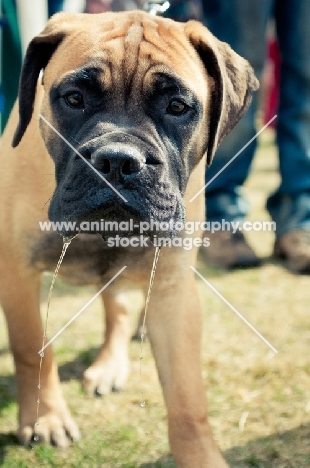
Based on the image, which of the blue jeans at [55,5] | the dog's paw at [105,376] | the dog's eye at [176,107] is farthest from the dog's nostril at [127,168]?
the blue jeans at [55,5]

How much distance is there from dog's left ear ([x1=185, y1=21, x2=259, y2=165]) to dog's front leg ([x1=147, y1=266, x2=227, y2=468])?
0.42 metres

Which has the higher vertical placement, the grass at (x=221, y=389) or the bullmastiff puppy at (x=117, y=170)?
the bullmastiff puppy at (x=117, y=170)

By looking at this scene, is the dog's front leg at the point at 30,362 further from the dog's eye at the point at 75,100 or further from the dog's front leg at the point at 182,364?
the dog's eye at the point at 75,100

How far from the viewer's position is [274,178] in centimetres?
674

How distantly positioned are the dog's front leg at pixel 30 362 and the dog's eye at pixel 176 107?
25.9 inches

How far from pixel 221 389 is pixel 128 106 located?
1.15 metres

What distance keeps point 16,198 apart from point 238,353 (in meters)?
1.20

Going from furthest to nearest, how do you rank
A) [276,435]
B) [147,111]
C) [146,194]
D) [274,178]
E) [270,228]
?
[274,178]
[270,228]
[276,435]
[147,111]
[146,194]

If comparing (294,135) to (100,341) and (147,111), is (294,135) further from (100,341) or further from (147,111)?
(147,111)

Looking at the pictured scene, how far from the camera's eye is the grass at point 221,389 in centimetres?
211

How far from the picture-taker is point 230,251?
386 cm

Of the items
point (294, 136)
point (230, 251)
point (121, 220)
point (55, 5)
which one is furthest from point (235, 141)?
point (121, 220)

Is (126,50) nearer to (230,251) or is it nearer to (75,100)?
(75,100)

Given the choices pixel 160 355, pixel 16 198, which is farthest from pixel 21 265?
pixel 160 355
